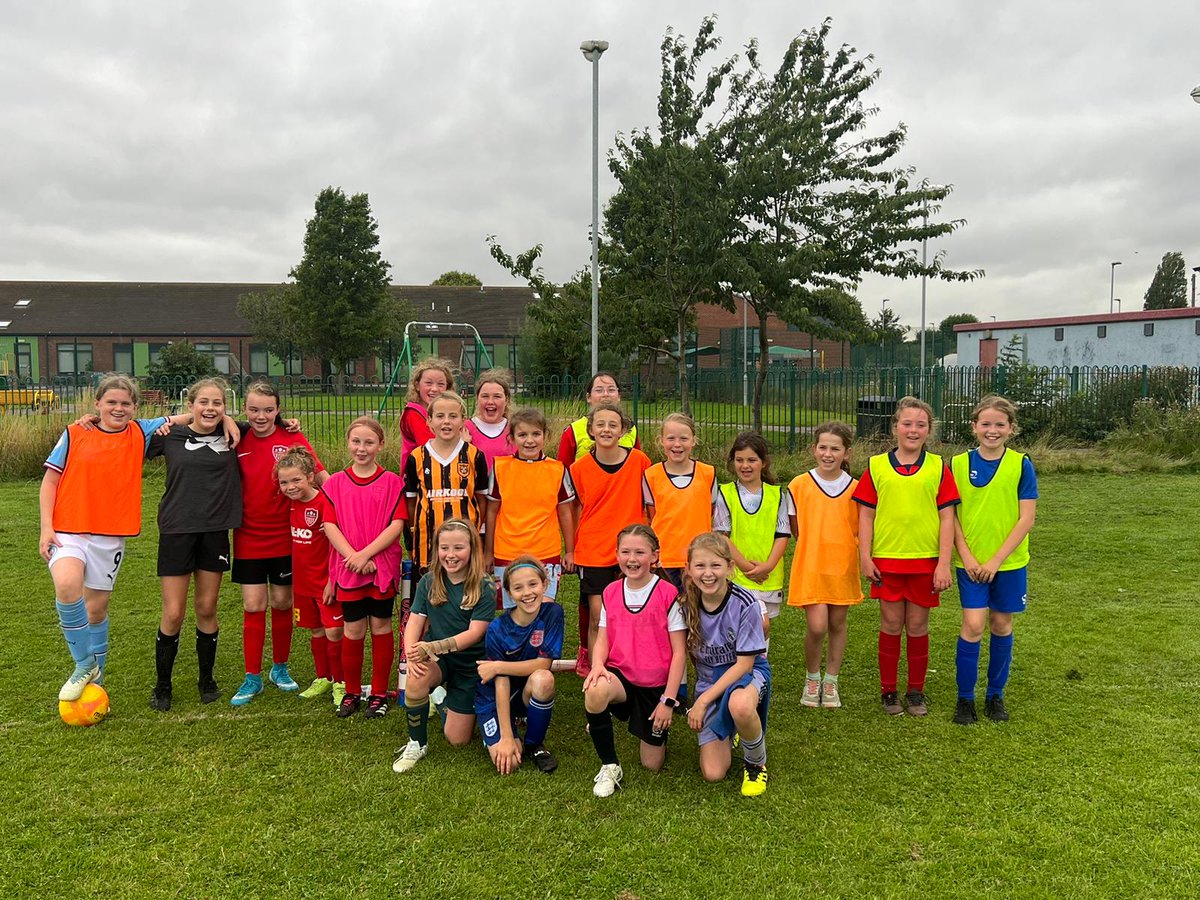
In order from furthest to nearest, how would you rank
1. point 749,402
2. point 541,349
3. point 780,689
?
point 541,349 < point 749,402 < point 780,689

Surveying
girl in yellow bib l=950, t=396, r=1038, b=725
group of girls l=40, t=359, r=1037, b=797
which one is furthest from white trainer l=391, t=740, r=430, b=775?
girl in yellow bib l=950, t=396, r=1038, b=725

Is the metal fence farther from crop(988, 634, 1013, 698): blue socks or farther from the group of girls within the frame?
crop(988, 634, 1013, 698): blue socks

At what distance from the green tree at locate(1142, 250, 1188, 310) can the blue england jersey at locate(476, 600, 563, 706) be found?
69.6m

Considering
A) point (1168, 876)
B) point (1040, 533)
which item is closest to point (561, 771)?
point (1168, 876)

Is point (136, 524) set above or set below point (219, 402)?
below

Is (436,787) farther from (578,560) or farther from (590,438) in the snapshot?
(590,438)

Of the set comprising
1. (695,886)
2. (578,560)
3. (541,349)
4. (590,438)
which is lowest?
(695,886)

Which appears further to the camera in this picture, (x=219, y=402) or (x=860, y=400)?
(x=860, y=400)

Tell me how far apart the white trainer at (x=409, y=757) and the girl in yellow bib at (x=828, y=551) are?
6.23 ft

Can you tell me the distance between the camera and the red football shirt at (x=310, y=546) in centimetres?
434

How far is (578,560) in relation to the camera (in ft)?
14.5

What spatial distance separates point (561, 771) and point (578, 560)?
44.0 inches

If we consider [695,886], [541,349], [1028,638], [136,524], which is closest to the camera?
[695,886]

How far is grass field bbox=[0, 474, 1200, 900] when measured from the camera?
284cm
